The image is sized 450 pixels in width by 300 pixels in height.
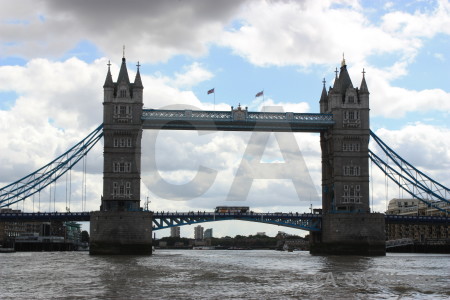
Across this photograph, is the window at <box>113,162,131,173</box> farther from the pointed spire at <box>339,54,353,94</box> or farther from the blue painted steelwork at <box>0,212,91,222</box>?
the pointed spire at <box>339,54,353,94</box>

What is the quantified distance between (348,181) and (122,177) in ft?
113

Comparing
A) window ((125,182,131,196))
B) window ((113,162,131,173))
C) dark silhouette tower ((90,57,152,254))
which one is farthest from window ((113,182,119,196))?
window ((113,162,131,173))

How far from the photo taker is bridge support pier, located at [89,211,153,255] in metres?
99.1

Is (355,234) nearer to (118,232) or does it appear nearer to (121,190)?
(118,232)

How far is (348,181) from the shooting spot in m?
109

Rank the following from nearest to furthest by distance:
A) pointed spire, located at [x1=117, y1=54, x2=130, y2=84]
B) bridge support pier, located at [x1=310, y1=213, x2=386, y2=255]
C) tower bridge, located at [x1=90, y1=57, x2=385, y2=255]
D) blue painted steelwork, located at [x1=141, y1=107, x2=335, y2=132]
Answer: tower bridge, located at [x1=90, y1=57, x2=385, y2=255] < bridge support pier, located at [x1=310, y1=213, x2=386, y2=255] < blue painted steelwork, located at [x1=141, y1=107, x2=335, y2=132] < pointed spire, located at [x1=117, y1=54, x2=130, y2=84]

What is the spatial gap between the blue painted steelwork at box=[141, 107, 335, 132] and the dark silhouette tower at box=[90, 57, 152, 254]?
300 centimetres

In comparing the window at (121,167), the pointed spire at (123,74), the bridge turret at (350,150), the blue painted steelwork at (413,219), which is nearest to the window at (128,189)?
the window at (121,167)

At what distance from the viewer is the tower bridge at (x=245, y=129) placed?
100688 mm

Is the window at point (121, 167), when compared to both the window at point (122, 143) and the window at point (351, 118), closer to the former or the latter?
the window at point (122, 143)

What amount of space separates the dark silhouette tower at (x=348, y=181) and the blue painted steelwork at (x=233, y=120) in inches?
111

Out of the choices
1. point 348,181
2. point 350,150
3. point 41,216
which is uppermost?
point 350,150

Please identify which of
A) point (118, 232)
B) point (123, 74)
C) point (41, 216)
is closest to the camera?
point (118, 232)

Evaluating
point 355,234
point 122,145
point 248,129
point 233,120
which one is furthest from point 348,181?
point 122,145
